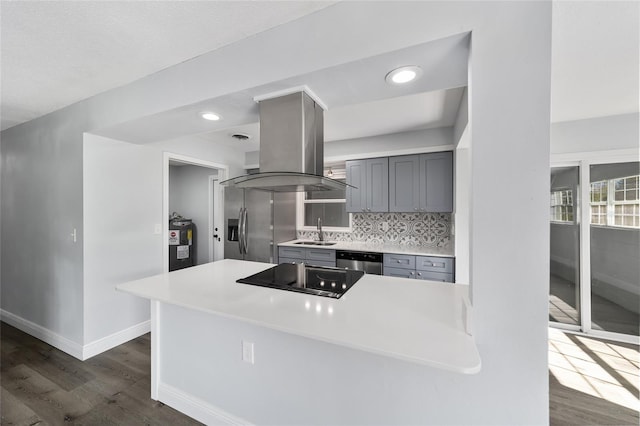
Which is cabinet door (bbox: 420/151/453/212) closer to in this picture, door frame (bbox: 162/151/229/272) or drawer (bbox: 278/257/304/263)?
drawer (bbox: 278/257/304/263)

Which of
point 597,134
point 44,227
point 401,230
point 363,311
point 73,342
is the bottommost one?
point 73,342

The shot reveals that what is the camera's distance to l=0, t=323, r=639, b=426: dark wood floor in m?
1.76

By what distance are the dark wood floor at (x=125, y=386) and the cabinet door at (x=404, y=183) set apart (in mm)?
2095

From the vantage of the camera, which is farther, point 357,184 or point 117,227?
point 357,184

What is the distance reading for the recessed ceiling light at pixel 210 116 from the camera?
A: 1906mm

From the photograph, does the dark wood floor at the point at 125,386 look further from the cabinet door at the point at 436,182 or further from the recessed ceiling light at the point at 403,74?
the recessed ceiling light at the point at 403,74

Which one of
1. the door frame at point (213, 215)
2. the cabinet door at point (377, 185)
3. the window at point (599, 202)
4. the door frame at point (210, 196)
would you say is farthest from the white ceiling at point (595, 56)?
the door frame at point (213, 215)

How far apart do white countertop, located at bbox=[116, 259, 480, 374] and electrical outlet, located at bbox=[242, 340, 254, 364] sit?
0.32m

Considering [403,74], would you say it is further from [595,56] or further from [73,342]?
[73,342]

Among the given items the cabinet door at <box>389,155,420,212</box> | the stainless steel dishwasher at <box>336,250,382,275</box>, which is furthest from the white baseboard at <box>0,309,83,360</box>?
the cabinet door at <box>389,155,420,212</box>

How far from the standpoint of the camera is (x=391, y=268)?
128 inches

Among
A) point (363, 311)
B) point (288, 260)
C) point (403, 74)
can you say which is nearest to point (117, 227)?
point (288, 260)

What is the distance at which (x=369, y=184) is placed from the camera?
143 inches

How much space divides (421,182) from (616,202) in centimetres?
200
